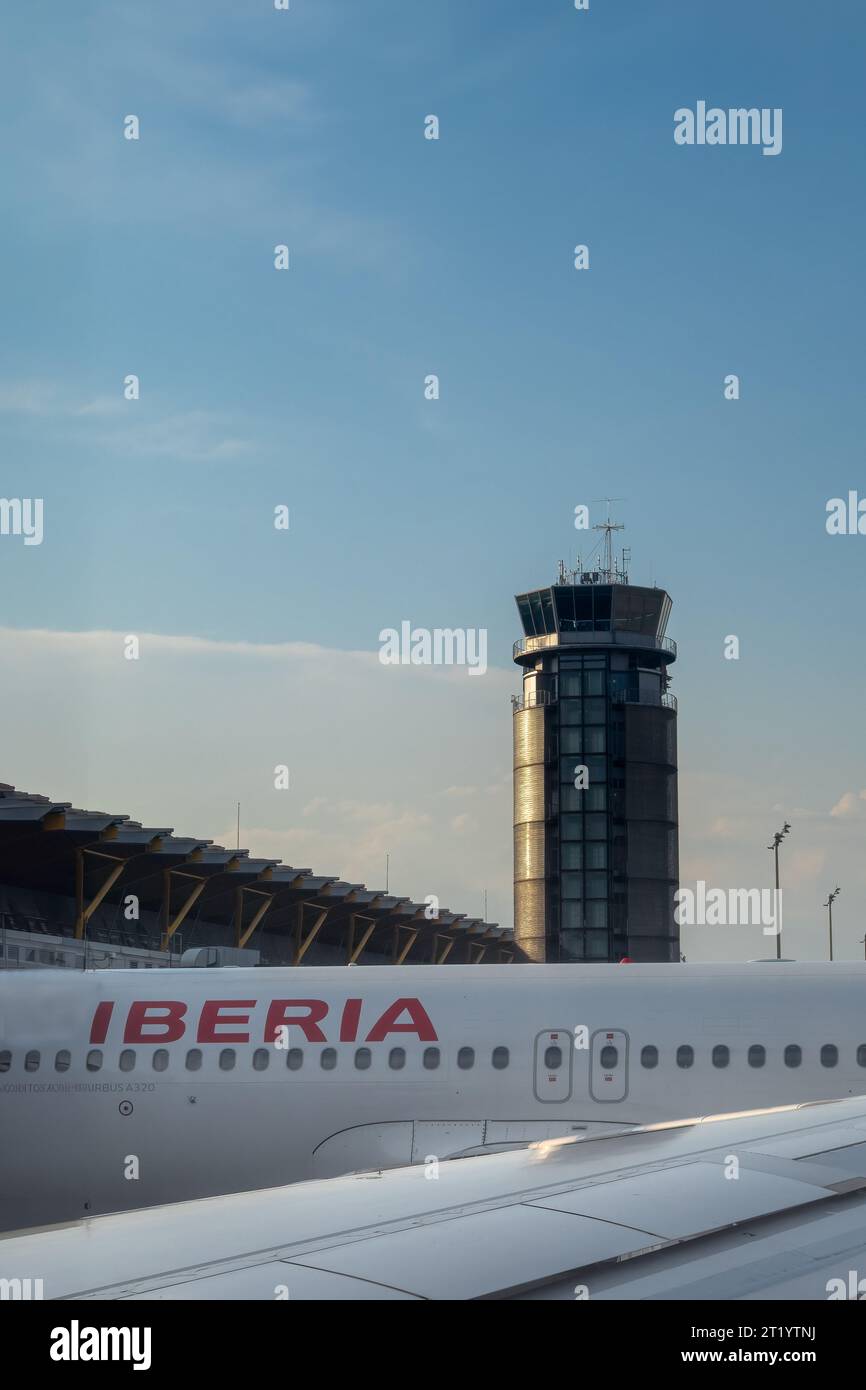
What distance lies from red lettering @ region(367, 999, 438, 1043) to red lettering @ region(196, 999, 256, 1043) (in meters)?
1.90

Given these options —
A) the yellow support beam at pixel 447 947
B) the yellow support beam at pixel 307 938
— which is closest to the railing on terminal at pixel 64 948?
the yellow support beam at pixel 307 938

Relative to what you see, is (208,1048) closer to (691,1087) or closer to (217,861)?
(691,1087)

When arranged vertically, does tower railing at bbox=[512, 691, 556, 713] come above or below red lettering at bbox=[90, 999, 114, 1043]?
above

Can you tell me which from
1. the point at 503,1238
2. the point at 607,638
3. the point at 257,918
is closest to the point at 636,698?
the point at 607,638

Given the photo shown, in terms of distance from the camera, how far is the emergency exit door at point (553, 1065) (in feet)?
63.1

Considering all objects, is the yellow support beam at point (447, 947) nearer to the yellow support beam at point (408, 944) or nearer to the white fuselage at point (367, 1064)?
the yellow support beam at point (408, 944)

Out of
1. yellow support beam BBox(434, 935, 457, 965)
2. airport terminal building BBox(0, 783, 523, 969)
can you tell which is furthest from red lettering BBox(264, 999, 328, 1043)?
yellow support beam BBox(434, 935, 457, 965)

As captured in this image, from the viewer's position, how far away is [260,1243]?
599 cm

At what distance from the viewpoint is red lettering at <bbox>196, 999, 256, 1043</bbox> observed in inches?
805

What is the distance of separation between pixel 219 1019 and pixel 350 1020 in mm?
1962

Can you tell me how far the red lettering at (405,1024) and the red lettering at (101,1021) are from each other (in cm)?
398

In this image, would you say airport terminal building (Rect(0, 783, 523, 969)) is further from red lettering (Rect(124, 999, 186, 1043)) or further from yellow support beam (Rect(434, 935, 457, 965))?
red lettering (Rect(124, 999, 186, 1043))

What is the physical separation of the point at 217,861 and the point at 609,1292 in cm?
5080
